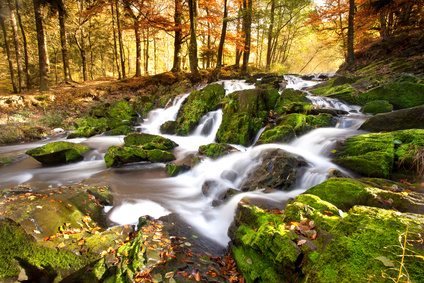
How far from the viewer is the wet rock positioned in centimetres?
504

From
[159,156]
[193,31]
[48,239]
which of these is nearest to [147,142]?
[159,156]

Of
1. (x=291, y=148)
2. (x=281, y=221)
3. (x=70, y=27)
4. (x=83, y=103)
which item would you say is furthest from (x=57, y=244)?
(x=70, y=27)

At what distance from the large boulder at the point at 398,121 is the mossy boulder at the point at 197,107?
7.56 meters

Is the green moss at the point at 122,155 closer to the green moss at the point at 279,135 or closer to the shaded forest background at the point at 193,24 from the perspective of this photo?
the green moss at the point at 279,135

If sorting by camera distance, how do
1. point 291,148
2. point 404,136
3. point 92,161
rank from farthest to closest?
point 92,161
point 291,148
point 404,136

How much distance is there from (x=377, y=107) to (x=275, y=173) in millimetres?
6214

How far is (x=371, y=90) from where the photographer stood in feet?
30.2

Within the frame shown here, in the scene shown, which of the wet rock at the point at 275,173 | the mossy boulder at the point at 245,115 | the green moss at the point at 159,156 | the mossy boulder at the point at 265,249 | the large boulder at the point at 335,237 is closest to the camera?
the large boulder at the point at 335,237

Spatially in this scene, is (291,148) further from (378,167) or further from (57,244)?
(57,244)

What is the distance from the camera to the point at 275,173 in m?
5.28

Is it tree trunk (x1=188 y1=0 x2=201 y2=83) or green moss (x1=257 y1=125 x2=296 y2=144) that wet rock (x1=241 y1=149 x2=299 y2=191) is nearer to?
green moss (x1=257 y1=125 x2=296 y2=144)

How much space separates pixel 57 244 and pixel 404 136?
7455 mm

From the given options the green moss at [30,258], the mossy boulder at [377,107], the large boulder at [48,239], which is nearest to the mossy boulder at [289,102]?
the mossy boulder at [377,107]

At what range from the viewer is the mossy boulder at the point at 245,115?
29.5ft
